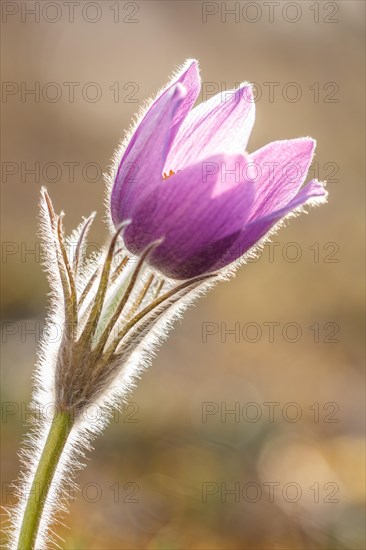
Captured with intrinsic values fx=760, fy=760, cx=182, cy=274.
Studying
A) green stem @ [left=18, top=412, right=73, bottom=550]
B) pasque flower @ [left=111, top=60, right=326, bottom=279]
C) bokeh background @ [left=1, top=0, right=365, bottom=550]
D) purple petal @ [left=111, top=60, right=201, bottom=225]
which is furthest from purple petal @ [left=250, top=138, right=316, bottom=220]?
bokeh background @ [left=1, top=0, right=365, bottom=550]

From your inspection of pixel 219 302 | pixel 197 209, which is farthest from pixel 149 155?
pixel 219 302

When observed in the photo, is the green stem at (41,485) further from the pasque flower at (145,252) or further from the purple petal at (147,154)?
the purple petal at (147,154)

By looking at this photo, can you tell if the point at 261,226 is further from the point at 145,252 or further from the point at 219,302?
the point at 219,302

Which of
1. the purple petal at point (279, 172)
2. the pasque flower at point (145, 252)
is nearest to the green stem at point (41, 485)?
the pasque flower at point (145, 252)

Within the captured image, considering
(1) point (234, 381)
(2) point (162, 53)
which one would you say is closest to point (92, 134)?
(2) point (162, 53)

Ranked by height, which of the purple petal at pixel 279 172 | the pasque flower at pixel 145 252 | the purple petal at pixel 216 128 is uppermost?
the purple petal at pixel 216 128

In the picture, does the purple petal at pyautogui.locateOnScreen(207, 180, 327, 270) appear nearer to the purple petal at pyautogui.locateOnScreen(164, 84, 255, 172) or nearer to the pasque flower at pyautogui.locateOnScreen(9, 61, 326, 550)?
the pasque flower at pyautogui.locateOnScreen(9, 61, 326, 550)

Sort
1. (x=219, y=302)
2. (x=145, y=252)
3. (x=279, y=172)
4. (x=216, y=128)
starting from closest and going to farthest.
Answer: (x=145, y=252)
(x=279, y=172)
(x=216, y=128)
(x=219, y=302)
